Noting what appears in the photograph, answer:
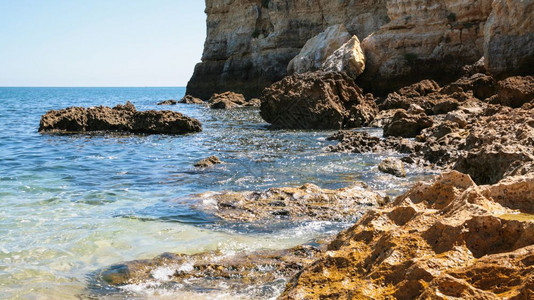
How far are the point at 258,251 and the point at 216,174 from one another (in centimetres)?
551

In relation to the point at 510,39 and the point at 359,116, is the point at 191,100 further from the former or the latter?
the point at 510,39

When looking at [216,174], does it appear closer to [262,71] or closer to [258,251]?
[258,251]

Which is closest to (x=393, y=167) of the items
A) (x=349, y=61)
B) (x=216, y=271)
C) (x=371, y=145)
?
(x=371, y=145)

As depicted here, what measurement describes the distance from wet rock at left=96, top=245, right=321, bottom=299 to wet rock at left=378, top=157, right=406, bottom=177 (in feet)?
16.2

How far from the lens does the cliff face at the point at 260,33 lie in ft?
121

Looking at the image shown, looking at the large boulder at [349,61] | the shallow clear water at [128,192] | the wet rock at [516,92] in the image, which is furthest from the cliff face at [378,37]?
the shallow clear water at [128,192]

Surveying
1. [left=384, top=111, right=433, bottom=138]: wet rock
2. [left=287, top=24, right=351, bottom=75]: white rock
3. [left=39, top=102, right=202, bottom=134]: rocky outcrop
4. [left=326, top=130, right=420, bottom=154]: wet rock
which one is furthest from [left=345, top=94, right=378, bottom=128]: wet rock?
[left=287, top=24, right=351, bottom=75]: white rock

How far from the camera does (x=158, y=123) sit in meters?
19.8

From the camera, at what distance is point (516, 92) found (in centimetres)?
1567

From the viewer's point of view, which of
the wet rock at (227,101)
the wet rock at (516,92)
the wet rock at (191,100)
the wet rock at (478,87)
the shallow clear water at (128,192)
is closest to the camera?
the shallow clear water at (128,192)

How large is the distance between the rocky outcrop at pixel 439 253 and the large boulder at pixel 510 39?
18176mm

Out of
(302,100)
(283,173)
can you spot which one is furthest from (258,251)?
(302,100)

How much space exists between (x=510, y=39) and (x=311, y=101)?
25.9ft

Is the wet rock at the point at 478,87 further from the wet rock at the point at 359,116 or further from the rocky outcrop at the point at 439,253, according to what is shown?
the rocky outcrop at the point at 439,253
